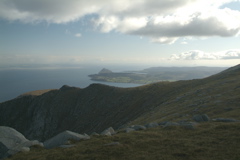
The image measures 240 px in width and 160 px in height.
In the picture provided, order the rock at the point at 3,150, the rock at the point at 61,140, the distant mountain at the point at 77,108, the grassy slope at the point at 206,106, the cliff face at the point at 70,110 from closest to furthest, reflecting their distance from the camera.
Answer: the rock at the point at 3,150 → the rock at the point at 61,140 → the grassy slope at the point at 206,106 → the distant mountain at the point at 77,108 → the cliff face at the point at 70,110

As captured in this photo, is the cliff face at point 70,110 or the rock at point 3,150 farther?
the cliff face at point 70,110

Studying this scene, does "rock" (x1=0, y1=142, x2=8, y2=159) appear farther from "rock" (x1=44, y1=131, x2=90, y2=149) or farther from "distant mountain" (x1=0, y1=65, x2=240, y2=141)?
"distant mountain" (x1=0, y1=65, x2=240, y2=141)

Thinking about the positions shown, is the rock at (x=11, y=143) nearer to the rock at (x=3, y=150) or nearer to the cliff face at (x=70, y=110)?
the rock at (x=3, y=150)

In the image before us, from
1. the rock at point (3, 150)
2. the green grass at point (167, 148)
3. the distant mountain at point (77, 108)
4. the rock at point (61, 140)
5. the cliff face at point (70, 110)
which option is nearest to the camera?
the green grass at point (167, 148)

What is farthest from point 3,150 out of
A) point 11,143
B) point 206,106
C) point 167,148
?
point 206,106

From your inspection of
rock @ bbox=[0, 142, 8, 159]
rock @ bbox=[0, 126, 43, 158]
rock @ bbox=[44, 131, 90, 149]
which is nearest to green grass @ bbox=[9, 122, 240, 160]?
rock @ bbox=[0, 126, 43, 158]

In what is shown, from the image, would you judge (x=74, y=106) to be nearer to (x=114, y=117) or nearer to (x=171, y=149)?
(x=114, y=117)

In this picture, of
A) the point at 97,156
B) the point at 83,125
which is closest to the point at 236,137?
the point at 97,156

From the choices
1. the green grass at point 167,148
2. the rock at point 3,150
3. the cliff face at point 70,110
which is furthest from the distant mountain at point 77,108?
the rock at point 3,150
